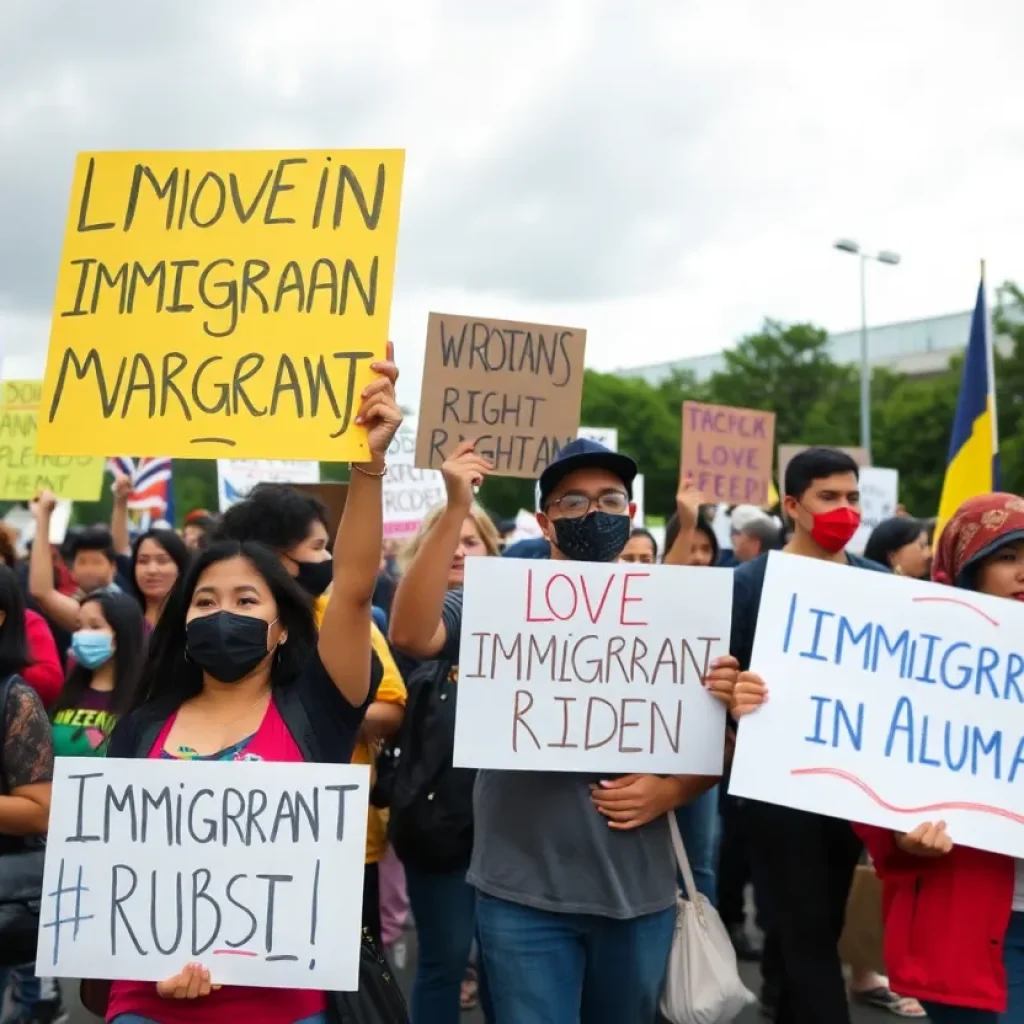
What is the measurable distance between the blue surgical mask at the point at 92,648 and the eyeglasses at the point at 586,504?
7.28 ft

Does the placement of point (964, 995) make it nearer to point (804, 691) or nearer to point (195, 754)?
point (804, 691)

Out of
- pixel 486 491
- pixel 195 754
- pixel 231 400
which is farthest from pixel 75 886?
pixel 486 491

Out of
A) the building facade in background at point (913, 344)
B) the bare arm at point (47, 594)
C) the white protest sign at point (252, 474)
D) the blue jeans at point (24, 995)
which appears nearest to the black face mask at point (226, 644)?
the blue jeans at point (24, 995)

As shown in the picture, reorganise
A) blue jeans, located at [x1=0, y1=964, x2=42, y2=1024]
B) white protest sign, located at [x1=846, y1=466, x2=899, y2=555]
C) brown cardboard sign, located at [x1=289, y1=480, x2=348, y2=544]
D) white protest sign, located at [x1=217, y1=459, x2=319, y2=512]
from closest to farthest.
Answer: blue jeans, located at [x1=0, y1=964, x2=42, y2=1024], brown cardboard sign, located at [x1=289, y1=480, x2=348, y2=544], white protest sign, located at [x1=217, y1=459, x2=319, y2=512], white protest sign, located at [x1=846, y1=466, x2=899, y2=555]

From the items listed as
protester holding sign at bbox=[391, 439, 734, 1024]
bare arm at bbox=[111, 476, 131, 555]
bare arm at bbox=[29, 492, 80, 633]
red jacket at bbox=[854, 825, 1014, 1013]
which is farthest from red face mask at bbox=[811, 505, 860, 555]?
bare arm at bbox=[111, 476, 131, 555]

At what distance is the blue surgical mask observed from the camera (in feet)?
15.0

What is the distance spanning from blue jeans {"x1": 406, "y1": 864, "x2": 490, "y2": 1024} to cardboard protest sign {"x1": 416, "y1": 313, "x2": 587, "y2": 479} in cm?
211

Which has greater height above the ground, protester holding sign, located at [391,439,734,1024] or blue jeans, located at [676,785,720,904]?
protester holding sign, located at [391,439,734,1024]

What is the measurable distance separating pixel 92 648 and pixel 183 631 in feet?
6.16

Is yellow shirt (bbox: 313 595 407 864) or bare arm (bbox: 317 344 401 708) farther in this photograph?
yellow shirt (bbox: 313 595 407 864)

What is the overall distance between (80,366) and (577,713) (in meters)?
1.39

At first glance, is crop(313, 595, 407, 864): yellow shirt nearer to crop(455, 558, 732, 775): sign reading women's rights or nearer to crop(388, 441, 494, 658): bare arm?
crop(388, 441, 494, 658): bare arm

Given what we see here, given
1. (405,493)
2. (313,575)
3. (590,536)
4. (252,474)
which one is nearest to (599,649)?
(590,536)

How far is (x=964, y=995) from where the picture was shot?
273cm
